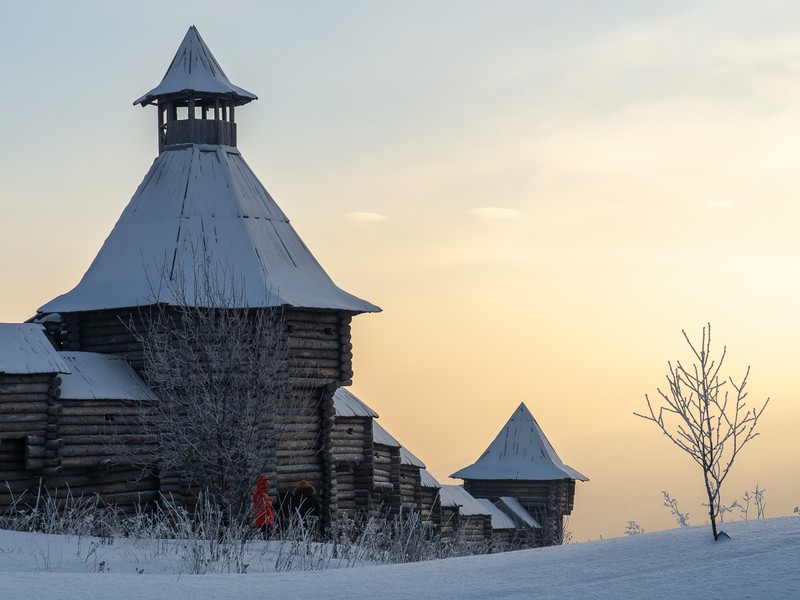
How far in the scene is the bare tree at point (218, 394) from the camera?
61.1 ft

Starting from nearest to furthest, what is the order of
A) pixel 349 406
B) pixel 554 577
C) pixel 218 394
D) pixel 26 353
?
pixel 554 577 < pixel 218 394 < pixel 26 353 < pixel 349 406

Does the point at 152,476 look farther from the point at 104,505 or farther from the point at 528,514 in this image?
the point at 528,514

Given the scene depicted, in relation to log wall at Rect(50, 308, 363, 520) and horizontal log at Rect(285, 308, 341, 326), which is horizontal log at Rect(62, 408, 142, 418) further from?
horizontal log at Rect(285, 308, 341, 326)

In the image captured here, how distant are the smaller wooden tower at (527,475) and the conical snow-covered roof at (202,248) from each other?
729 inches

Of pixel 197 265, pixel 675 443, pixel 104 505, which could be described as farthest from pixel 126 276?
pixel 675 443

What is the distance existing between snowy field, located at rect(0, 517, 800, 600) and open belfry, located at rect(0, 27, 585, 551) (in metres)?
8.88

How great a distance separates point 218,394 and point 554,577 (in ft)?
36.0

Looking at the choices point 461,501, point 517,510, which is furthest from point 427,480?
point 517,510

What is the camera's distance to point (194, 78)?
2900 centimetres

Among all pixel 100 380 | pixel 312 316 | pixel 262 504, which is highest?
pixel 312 316

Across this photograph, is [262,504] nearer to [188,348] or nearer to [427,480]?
[188,348]

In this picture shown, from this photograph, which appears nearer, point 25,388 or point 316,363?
point 25,388

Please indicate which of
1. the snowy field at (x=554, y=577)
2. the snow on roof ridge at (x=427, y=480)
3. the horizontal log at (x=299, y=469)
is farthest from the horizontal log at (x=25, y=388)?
the snow on roof ridge at (x=427, y=480)

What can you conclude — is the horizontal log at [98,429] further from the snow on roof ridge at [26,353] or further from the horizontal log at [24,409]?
the snow on roof ridge at [26,353]
